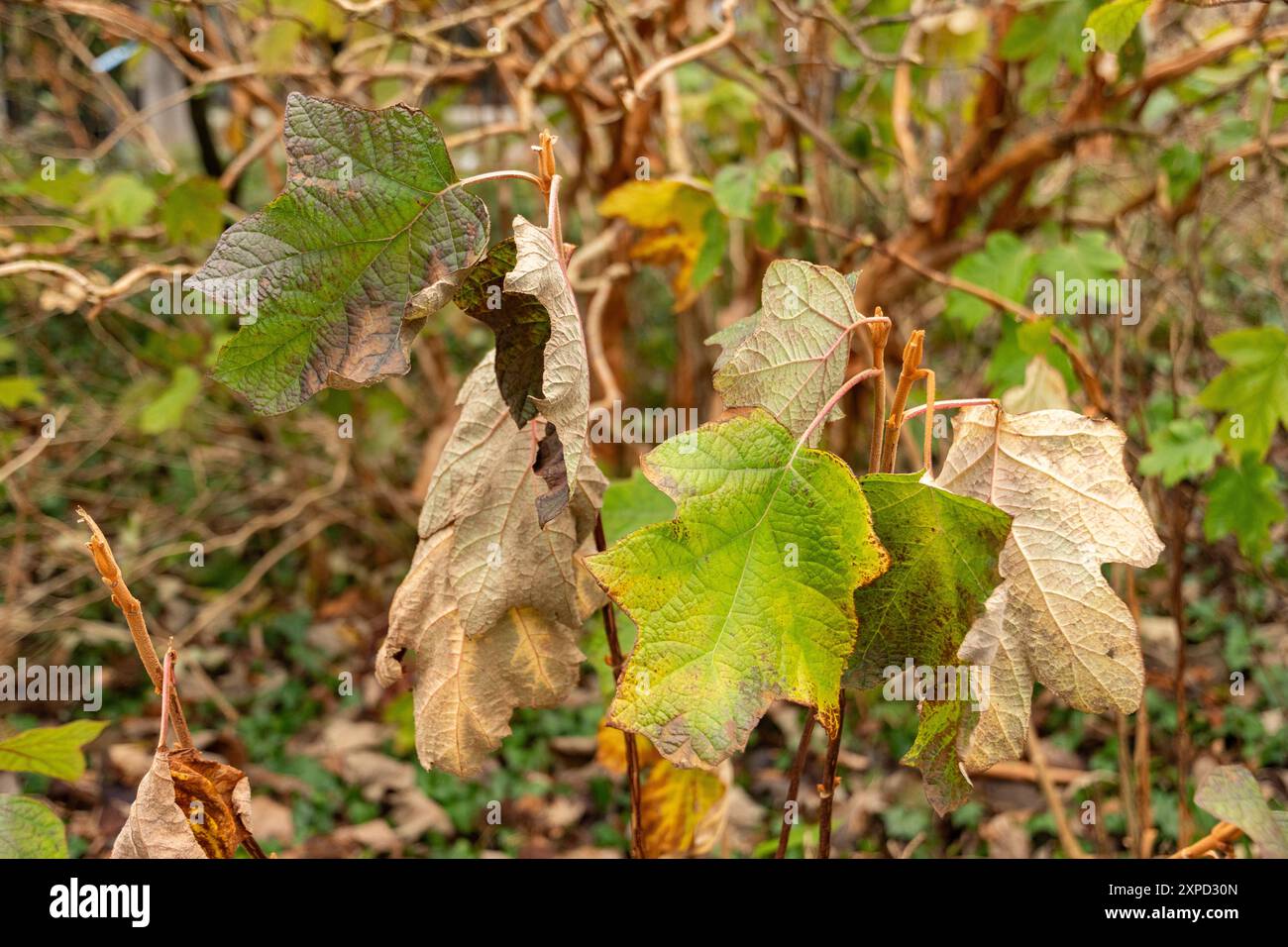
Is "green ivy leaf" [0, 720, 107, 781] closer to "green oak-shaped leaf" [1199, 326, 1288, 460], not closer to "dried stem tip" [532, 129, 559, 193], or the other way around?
"dried stem tip" [532, 129, 559, 193]

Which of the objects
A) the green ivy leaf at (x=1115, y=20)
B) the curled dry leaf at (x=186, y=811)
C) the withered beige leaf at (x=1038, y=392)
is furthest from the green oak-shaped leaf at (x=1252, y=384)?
the curled dry leaf at (x=186, y=811)

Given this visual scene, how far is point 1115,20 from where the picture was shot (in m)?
1.19

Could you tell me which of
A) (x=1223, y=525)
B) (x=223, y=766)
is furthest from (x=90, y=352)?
(x=1223, y=525)

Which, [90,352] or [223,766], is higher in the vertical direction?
[90,352]

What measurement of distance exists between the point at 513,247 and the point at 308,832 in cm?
219

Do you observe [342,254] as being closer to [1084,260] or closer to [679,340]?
[1084,260]

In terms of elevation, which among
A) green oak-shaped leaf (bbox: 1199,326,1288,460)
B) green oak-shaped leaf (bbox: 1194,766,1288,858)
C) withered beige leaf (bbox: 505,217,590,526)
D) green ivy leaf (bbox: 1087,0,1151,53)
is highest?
green ivy leaf (bbox: 1087,0,1151,53)

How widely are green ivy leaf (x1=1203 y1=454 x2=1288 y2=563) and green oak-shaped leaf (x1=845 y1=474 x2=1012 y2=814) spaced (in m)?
1.42

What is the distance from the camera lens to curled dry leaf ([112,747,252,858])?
845 mm

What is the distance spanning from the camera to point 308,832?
2555 millimetres

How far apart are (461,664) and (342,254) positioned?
0.40 m

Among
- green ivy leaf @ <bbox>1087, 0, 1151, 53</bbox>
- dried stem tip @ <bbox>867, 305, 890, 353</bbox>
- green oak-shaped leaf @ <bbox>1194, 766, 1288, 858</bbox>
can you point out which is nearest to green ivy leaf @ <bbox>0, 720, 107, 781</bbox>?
dried stem tip @ <bbox>867, 305, 890, 353</bbox>
